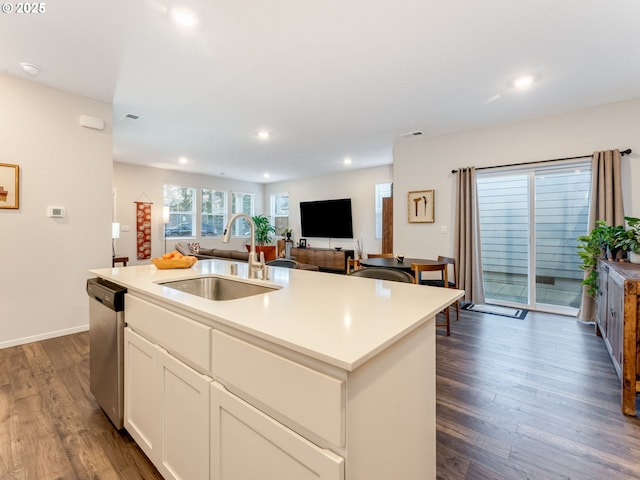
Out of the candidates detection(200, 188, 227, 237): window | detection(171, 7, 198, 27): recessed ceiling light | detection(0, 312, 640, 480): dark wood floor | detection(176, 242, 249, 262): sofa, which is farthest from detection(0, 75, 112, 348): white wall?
detection(200, 188, 227, 237): window

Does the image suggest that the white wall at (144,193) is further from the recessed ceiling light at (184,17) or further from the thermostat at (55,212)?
the recessed ceiling light at (184,17)

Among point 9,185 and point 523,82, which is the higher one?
point 523,82

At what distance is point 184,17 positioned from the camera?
2.15 meters

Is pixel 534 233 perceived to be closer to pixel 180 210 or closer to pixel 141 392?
pixel 141 392

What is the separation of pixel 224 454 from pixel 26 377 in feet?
7.87

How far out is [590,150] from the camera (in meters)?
3.69

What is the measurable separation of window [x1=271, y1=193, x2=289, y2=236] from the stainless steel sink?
727cm

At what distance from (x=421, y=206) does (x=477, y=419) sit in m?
3.52

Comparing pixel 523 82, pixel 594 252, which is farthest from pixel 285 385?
pixel 594 252

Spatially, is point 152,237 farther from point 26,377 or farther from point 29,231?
point 26,377

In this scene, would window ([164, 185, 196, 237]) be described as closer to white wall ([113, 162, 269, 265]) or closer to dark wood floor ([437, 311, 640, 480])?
white wall ([113, 162, 269, 265])

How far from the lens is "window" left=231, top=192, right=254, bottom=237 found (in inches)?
360

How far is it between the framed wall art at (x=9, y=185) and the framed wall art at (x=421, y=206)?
489cm

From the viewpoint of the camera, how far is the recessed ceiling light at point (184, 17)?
2080 millimetres
